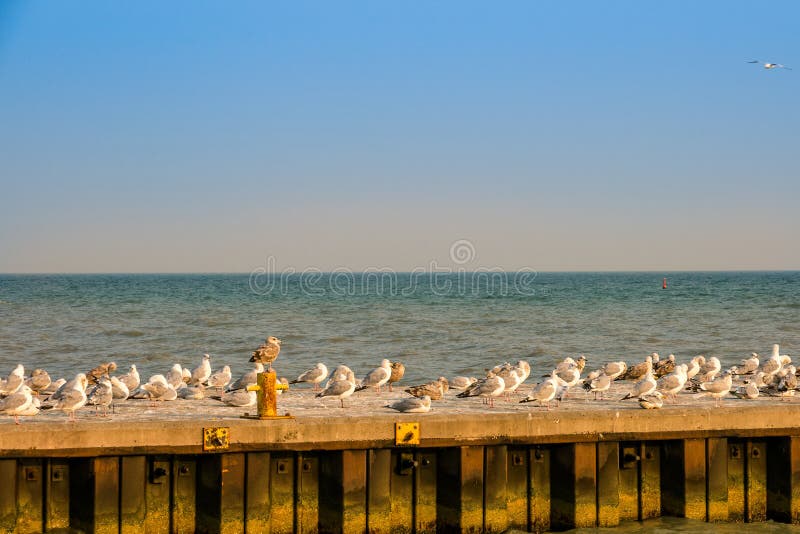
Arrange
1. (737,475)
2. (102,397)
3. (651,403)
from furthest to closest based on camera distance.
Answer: (102,397), (651,403), (737,475)

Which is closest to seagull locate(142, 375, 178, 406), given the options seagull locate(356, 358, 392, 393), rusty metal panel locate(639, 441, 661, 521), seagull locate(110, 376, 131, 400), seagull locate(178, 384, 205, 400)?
seagull locate(178, 384, 205, 400)

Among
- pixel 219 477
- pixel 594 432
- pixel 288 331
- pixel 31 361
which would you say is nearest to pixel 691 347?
pixel 288 331

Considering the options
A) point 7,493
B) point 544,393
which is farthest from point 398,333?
point 7,493

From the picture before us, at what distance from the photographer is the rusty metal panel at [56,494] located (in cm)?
1241

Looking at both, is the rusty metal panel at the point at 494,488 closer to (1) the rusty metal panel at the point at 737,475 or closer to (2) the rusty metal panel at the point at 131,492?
(1) the rusty metal panel at the point at 737,475

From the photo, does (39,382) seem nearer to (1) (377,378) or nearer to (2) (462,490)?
(1) (377,378)

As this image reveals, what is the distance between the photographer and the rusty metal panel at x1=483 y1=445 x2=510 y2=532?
43.2 ft

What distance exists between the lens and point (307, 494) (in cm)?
1298

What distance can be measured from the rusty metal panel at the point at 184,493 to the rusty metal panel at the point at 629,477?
5664mm

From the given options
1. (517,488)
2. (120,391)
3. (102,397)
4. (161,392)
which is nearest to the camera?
(517,488)

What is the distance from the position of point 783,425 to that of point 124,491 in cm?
878

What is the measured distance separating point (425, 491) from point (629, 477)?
2839 mm

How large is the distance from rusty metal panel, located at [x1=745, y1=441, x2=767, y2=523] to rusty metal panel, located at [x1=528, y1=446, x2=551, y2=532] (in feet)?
9.46

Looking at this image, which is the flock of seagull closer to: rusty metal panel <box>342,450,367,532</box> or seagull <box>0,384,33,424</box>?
seagull <box>0,384,33,424</box>
